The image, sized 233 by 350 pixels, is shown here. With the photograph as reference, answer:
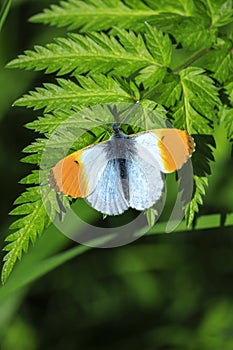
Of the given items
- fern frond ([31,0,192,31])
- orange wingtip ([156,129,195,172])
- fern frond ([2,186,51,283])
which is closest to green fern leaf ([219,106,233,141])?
orange wingtip ([156,129,195,172])

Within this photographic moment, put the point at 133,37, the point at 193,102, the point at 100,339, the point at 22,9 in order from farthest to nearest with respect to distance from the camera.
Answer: the point at 22,9 < the point at 100,339 < the point at 133,37 < the point at 193,102

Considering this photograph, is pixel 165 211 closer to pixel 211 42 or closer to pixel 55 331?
pixel 55 331

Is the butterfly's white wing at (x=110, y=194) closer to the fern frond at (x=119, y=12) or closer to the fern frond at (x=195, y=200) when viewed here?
the fern frond at (x=195, y=200)

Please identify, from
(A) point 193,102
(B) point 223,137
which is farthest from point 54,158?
(B) point 223,137

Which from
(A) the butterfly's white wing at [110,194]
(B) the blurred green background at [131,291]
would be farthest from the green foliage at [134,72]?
(B) the blurred green background at [131,291]

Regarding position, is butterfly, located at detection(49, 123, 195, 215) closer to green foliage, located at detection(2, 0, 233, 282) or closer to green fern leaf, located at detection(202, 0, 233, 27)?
green foliage, located at detection(2, 0, 233, 282)

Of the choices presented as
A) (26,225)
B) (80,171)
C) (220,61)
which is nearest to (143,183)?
(80,171)

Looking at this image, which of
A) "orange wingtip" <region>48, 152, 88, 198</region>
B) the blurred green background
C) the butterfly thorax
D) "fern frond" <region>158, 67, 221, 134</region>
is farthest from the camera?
the blurred green background

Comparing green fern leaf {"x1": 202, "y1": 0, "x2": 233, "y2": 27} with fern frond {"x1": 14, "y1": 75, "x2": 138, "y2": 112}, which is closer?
fern frond {"x1": 14, "y1": 75, "x2": 138, "y2": 112}
